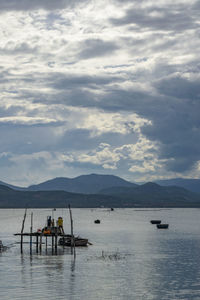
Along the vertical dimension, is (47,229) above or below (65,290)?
above

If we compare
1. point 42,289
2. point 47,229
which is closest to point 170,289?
point 42,289

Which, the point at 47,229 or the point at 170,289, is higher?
the point at 47,229

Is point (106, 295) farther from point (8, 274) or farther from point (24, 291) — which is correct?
point (8, 274)

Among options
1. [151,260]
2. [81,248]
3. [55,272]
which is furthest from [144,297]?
[81,248]

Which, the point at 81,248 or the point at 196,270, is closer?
the point at 196,270

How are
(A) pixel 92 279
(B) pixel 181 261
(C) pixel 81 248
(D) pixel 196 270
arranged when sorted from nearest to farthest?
(A) pixel 92 279 < (D) pixel 196 270 < (B) pixel 181 261 < (C) pixel 81 248

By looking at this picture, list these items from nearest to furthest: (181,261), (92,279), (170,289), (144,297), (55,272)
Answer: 1. (144,297)
2. (170,289)
3. (92,279)
4. (55,272)
5. (181,261)

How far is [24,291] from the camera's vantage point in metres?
47.7

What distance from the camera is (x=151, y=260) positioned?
73.6m

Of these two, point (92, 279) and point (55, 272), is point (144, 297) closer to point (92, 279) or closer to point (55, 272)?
point (92, 279)

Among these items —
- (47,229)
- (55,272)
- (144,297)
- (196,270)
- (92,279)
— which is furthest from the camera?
(47,229)

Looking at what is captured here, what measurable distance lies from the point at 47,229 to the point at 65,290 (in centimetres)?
3098

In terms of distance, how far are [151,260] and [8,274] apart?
2469 cm

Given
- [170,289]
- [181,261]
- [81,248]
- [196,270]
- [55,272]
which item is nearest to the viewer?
[170,289]
